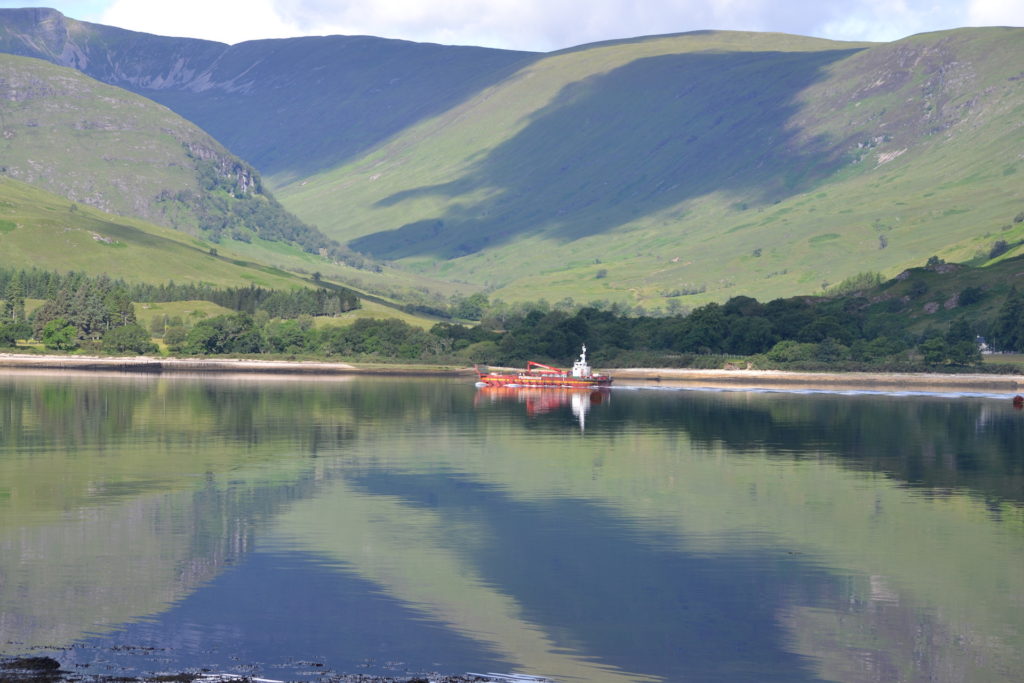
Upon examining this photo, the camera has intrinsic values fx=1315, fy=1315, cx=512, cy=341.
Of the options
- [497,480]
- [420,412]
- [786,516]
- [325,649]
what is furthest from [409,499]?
[420,412]

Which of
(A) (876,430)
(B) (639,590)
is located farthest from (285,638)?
(A) (876,430)

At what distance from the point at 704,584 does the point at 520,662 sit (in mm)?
12861

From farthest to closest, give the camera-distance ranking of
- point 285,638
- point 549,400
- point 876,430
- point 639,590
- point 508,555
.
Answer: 1. point 549,400
2. point 876,430
3. point 508,555
4. point 639,590
5. point 285,638

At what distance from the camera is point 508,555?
55.4 metres

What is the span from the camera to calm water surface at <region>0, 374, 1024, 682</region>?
40.5 m

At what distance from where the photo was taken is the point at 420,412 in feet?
464

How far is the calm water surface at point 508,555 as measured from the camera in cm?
4050

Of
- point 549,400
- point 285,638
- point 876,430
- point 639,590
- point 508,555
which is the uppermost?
point 549,400

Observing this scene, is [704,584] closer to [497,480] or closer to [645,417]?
[497,480]

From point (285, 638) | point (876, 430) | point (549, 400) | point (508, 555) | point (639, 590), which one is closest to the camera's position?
point (285, 638)

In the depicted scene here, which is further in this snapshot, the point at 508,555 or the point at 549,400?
the point at 549,400

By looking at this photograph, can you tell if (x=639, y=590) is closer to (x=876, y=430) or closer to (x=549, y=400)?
(x=876, y=430)

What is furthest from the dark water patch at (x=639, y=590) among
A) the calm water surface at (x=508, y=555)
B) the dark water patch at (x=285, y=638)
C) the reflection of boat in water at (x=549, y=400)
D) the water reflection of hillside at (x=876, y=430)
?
the reflection of boat in water at (x=549, y=400)

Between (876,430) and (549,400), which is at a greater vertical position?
(549,400)
